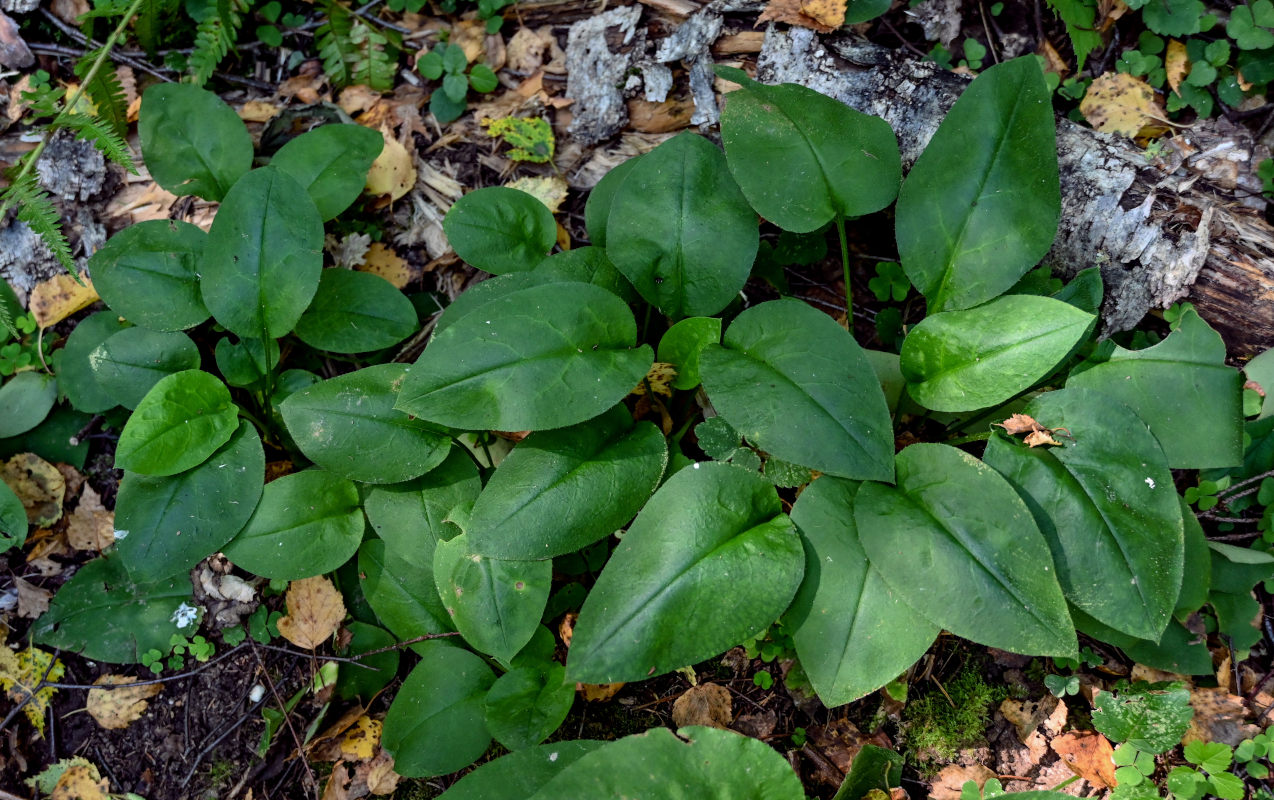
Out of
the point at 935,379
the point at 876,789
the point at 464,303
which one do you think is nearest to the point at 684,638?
the point at 876,789

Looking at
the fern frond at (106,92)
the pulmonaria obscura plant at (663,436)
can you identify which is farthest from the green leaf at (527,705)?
the fern frond at (106,92)

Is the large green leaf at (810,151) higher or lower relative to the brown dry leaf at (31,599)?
higher

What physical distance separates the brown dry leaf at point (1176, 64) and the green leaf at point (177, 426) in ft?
11.9

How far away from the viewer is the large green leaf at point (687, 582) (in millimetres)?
2166

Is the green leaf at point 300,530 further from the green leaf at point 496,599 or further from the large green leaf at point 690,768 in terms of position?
the large green leaf at point 690,768

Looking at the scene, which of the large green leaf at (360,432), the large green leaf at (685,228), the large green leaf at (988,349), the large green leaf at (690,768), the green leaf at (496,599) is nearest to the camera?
the large green leaf at (690,768)

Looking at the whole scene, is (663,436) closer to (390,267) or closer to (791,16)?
(390,267)

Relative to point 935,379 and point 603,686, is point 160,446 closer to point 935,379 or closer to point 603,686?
point 603,686

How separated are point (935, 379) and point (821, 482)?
49 cm

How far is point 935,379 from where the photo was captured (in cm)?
248

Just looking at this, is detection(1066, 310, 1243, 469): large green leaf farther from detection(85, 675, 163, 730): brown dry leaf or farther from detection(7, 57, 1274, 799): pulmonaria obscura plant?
detection(85, 675, 163, 730): brown dry leaf

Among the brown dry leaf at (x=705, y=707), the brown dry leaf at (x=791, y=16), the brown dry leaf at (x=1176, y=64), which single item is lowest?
the brown dry leaf at (x=705, y=707)

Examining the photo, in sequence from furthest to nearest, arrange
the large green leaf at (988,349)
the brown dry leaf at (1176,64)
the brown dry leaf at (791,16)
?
1. the brown dry leaf at (1176,64)
2. the brown dry leaf at (791,16)
3. the large green leaf at (988,349)

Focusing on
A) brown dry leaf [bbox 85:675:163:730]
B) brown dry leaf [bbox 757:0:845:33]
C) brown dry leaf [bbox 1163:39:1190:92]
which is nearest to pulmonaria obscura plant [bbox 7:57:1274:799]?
brown dry leaf [bbox 85:675:163:730]
